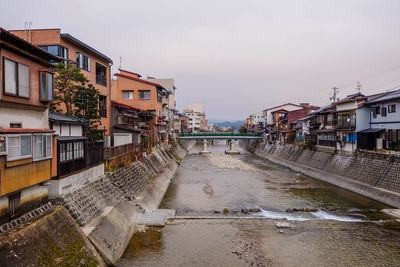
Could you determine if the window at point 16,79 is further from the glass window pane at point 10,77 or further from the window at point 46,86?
the window at point 46,86

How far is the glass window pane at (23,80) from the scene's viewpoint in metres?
11.1

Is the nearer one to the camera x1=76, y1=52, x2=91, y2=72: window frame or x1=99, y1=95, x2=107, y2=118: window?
x1=76, y1=52, x2=91, y2=72: window frame

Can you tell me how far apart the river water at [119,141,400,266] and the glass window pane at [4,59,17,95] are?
30.3ft

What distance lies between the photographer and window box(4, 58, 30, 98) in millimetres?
10336

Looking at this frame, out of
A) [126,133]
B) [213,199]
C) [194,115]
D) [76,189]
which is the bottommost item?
[213,199]

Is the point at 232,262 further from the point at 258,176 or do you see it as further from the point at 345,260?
the point at 258,176

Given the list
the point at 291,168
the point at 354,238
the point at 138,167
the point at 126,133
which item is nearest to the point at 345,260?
the point at 354,238

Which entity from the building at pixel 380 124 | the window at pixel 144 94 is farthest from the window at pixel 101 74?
the building at pixel 380 124

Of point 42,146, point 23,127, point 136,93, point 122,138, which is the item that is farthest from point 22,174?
point 136,93

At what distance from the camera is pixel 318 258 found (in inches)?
541

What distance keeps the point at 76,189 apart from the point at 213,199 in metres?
14.0

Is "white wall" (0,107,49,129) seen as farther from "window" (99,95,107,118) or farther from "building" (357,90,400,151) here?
"building" (357,90,400,151)

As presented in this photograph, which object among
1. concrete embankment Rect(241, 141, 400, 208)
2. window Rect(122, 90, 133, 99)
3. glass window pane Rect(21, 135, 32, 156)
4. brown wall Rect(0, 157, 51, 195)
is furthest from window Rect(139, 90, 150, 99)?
glass window pane Rect(21, 135, 32, 156)

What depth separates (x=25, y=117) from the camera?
11695mm
